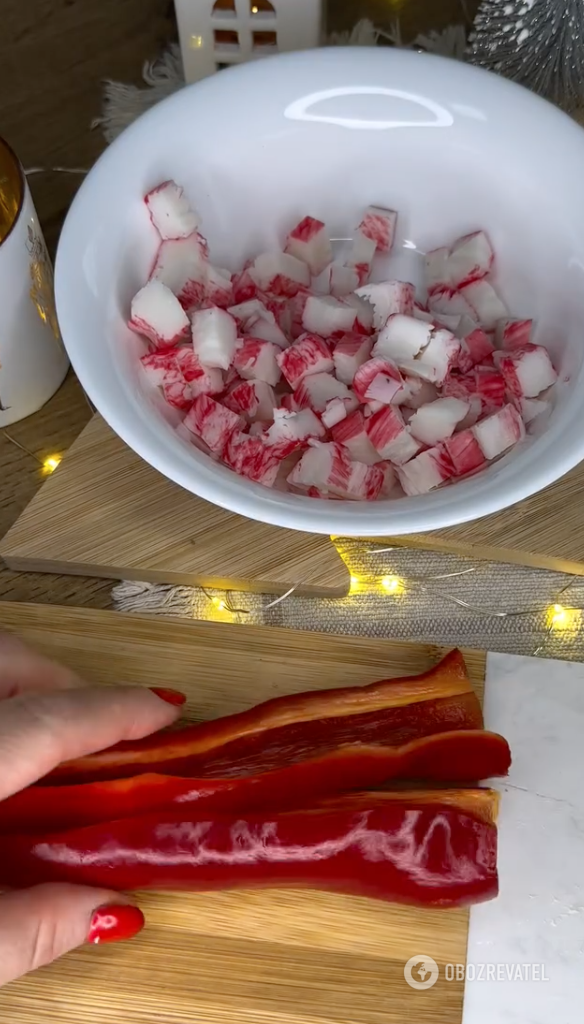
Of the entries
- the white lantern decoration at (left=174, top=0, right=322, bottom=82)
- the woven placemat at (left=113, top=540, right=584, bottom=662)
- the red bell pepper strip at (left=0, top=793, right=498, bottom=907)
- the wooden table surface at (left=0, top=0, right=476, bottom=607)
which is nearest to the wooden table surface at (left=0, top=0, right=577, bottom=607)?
the wooden table surface at (left=0, top=0, right=476, bottom=607)

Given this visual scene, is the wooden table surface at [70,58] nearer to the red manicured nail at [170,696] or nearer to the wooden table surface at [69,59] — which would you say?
the wooden table surface at [69,59]

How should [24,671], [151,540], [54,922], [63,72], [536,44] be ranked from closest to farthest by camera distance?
1. [54,922]
2. [24,671]
3. [151,540]
4. [536,44]
5. [63,72]

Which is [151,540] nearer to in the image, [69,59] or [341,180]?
[341,180]

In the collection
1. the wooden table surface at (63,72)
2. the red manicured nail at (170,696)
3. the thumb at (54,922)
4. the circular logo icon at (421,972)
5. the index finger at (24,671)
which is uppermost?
the wooden table surface at (63,72)

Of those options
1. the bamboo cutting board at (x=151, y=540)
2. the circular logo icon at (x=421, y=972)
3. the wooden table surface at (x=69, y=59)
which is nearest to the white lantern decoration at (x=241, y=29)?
the wooden table surface at (x=69, y=59)

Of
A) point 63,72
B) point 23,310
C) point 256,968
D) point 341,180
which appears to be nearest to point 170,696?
point 256,968
